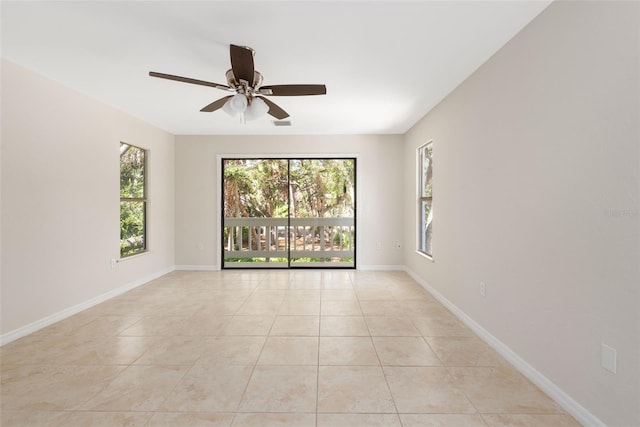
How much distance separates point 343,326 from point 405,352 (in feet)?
2.24

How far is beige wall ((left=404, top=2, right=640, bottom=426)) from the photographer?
1384mm

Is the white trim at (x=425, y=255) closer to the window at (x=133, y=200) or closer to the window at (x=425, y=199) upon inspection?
the window at (x=425, y=199)

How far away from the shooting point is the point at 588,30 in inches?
62.2

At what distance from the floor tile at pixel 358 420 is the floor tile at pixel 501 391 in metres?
0.54

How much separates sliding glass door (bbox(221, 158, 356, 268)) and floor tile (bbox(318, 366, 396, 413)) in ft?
11.6

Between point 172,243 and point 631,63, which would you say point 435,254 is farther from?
point 172,243

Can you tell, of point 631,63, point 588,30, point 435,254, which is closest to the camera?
point 631,63

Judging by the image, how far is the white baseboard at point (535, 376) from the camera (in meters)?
1.59

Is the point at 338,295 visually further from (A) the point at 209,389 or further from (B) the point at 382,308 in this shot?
(A) the point at 209,389

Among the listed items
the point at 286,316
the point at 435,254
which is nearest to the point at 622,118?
the point at 435,254

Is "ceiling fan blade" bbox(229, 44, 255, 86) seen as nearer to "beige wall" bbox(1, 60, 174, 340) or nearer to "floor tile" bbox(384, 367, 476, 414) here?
"beige wall" bbox(1, 60, 174, 340)

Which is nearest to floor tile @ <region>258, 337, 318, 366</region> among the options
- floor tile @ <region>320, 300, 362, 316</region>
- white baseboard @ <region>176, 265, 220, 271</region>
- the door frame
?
floor tile @ <region>320, 300, 362, 316</region>

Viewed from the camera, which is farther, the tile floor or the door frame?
the door frame

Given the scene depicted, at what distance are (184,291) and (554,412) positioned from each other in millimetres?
3983
